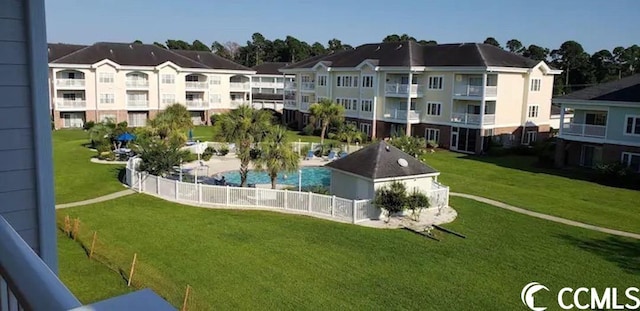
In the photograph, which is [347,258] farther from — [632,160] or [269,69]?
[269,69]

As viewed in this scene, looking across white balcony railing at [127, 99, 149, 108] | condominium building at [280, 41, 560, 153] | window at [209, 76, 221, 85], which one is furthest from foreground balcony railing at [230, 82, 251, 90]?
condominium building at [280, 41, 560, 153]

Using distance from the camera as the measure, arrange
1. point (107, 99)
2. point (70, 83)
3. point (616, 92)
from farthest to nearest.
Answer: point (107, 99), point (70, 83), point (616, 92)

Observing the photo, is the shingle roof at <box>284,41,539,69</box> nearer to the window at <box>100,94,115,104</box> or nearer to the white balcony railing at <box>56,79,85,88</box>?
the window at <box>100,94,115,104</box>

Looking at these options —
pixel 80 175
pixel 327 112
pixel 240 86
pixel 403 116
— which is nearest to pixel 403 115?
pixel 403 116

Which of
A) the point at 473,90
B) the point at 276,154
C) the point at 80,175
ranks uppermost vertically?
the point at 473,90

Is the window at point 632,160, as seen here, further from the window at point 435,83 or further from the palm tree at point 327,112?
the palm tree at point 327,112

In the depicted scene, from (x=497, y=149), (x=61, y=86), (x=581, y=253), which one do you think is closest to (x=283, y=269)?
(x=581, y=253)

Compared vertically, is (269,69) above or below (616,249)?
above

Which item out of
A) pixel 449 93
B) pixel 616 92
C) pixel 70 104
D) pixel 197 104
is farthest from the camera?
pixel 197 104
